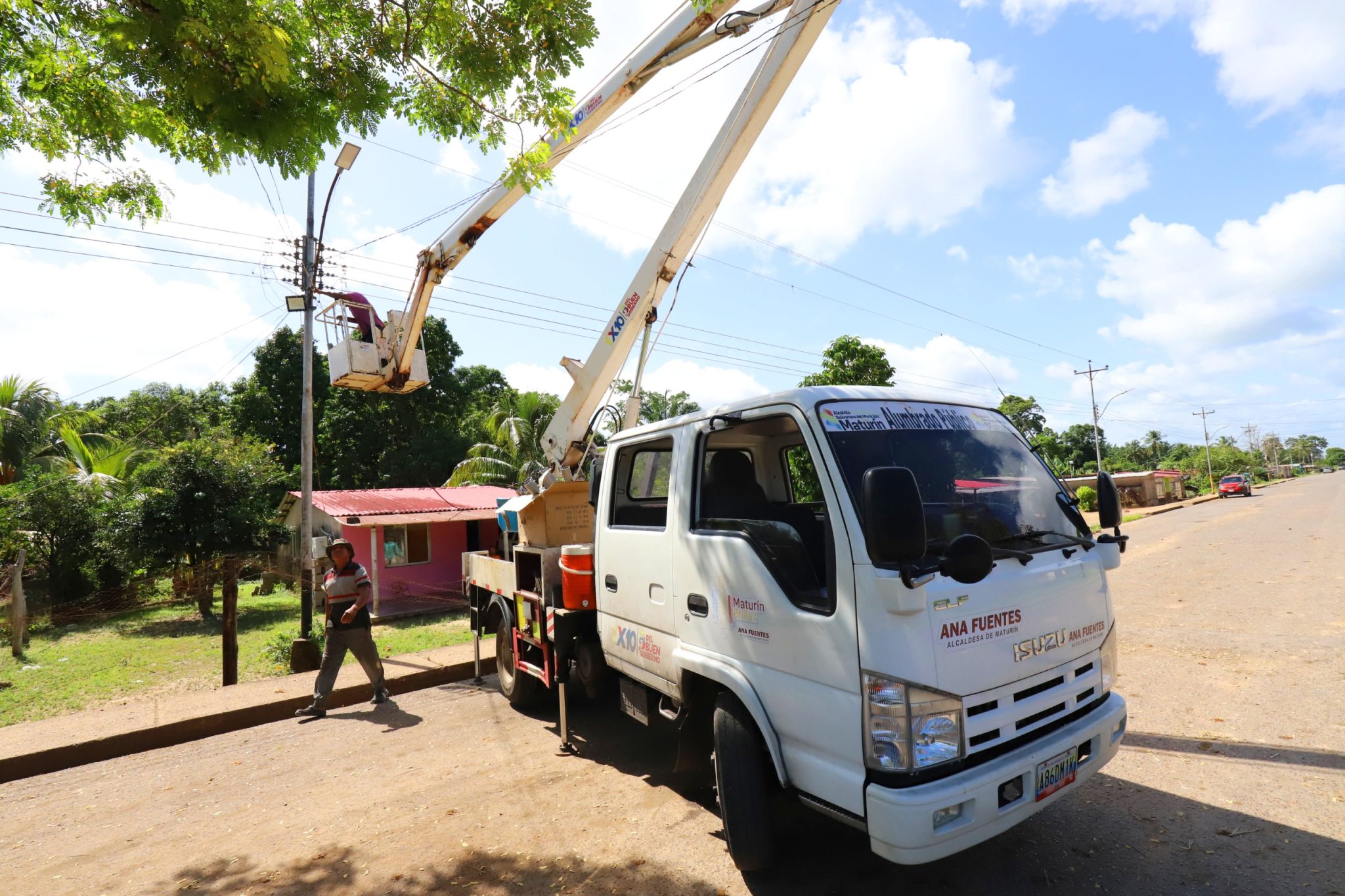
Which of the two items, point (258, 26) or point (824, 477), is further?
point (258, 26)

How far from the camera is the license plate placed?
2822 mm

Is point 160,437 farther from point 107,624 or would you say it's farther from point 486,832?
point 486,832

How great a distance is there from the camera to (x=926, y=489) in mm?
3266

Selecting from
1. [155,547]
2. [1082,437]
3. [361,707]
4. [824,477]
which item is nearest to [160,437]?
[155,547]

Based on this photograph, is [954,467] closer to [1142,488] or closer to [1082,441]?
[1142,488]

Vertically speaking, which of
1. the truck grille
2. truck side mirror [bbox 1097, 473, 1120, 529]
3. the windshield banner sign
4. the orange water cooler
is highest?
the windshield banner sign

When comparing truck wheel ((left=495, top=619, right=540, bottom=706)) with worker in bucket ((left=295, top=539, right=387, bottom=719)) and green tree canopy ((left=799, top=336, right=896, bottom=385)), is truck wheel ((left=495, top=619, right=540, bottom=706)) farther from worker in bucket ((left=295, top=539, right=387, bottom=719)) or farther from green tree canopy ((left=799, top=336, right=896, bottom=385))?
green tree canopy ((left=799, top=336, right=896, bottom=385))

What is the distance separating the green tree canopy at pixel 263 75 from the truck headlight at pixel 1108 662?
4858mm

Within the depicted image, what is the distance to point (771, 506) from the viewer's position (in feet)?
14.2

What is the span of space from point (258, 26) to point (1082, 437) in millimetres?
77201

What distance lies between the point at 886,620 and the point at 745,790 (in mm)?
1108

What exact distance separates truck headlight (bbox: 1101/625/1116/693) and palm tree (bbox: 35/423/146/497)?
20.9 meters

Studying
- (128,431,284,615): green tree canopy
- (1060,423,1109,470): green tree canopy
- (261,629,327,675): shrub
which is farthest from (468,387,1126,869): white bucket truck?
(1060,423,1109,470): green tree canopy

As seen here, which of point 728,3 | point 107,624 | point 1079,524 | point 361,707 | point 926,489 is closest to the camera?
point 926,489
